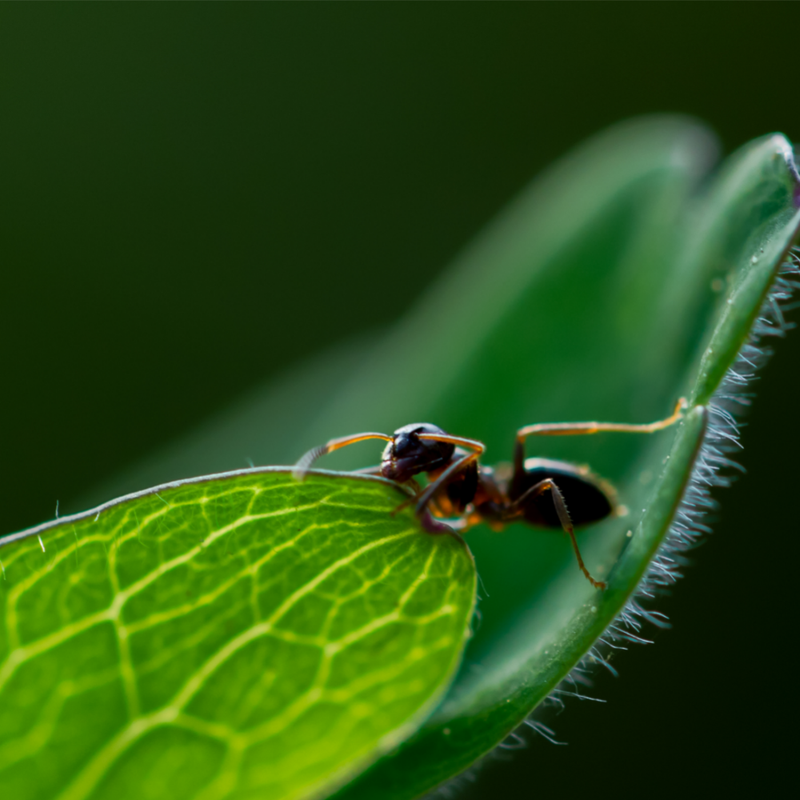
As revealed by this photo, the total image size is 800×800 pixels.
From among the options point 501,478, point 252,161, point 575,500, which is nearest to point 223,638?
point 575,500

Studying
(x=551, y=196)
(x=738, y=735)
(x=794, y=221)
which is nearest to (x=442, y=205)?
(x=551, y=196)

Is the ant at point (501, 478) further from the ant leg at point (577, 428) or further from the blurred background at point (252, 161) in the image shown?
the blurred background at point (252, 161)

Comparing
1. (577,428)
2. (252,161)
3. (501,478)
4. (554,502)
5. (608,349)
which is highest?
(252,161)

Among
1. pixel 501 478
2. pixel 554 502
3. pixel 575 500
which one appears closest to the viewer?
pixel 554 502

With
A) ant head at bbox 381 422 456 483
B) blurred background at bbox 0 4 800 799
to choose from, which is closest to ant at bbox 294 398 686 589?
ant head at bbox 381 422 456 483

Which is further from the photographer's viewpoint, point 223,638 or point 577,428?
point 577,428

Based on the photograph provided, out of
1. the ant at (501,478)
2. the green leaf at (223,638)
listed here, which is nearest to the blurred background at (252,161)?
the ant at (501,478)

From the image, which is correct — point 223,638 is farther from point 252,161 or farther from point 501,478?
point 252,161

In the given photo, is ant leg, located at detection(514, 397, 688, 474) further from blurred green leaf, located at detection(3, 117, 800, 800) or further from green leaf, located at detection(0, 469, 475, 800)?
green leaf, located at detection(0, 469, 475, 800)

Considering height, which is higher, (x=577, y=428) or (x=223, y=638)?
(x=223, y=638)
